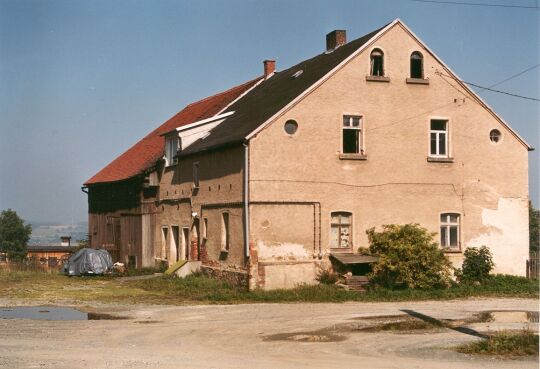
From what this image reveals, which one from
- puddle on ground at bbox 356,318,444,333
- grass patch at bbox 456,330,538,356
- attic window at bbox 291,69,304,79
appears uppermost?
attic window at bbox 291,69,304,79

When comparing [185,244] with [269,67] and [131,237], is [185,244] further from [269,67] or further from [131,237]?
[269,67]

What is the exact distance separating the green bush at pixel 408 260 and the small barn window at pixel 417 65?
20.0 feet

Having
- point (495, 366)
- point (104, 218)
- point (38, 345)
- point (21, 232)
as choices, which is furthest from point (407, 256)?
point (21, 232)

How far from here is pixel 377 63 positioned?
2700 cm

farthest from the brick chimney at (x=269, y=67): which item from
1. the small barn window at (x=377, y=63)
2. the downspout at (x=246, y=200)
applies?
the downspout at (x=246, y=200)

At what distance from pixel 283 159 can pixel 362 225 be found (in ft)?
12.5

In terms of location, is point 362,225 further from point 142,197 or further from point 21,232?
point 21,232

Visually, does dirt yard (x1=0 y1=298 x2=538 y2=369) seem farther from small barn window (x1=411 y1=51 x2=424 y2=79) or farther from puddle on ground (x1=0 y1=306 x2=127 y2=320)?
small barn window (x1=411 y1=51 x2=424 y2=79)

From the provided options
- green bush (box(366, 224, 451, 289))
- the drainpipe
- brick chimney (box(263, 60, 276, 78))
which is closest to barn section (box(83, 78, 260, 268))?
brick chimney (box(263, 60, 276, 78))

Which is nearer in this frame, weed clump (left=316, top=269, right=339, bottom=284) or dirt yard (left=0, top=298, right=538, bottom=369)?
dirt yard (left=0, top=298, right=538, bottom=369)

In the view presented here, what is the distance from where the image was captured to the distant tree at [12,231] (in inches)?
4238

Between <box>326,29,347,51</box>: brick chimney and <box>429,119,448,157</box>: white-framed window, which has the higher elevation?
<box>326,29,347,51</box>: brick chimney

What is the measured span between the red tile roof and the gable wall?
400 inches

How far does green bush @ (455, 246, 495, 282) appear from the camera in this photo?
86.9ft
